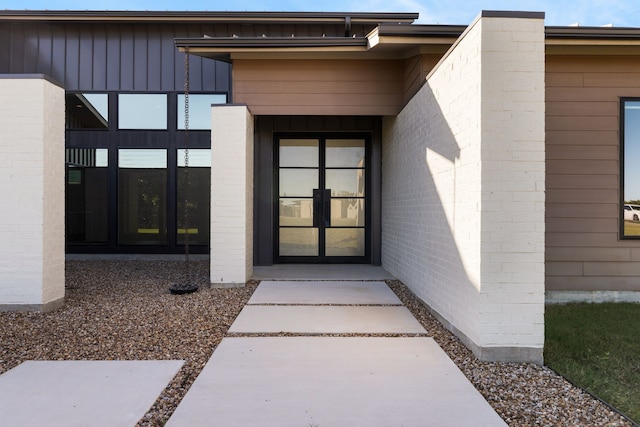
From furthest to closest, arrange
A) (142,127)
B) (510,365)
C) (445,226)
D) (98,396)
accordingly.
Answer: (142,127) < (445,226) < (510,365) < (98,396)

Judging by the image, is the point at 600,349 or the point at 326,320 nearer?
the point at 600,349

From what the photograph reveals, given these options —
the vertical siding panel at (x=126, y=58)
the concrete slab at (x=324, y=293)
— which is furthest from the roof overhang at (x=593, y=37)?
the vertical siding panel at (x=126, y=58)

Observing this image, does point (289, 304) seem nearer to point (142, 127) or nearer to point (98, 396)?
point (98, 396)

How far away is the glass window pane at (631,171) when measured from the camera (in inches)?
211

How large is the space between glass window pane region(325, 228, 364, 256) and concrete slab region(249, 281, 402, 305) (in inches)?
70.9

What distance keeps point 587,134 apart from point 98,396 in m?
6.00

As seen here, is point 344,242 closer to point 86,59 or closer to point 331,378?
point 331,378

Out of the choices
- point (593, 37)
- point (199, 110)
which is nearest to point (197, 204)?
point (199, 110)

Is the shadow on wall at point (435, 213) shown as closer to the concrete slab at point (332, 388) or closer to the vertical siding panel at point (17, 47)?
the concrete slab at point (332, 388)

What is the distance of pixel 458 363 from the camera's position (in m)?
3.19

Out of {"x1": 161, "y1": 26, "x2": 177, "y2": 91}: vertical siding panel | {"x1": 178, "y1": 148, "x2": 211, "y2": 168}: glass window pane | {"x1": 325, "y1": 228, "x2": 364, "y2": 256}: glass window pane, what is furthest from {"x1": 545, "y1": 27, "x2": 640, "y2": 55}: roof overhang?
{"x1": 161, "y1": 26, "x2": 177, "y2": 91}: vertical siding panel

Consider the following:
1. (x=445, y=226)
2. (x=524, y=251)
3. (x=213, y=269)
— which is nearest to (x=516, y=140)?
(x=524, y=251)

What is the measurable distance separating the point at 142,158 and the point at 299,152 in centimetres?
378

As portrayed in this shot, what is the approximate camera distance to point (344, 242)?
8203 mm
